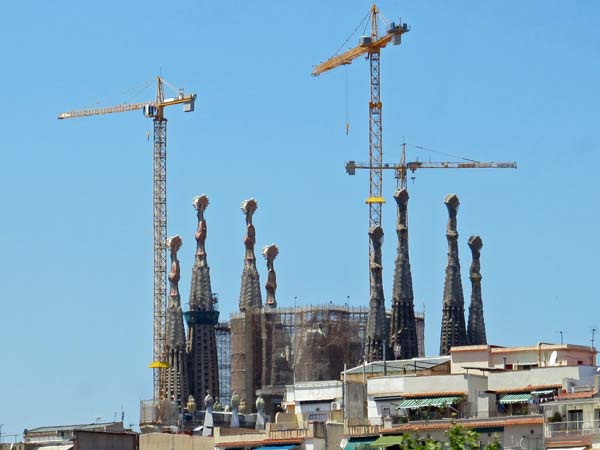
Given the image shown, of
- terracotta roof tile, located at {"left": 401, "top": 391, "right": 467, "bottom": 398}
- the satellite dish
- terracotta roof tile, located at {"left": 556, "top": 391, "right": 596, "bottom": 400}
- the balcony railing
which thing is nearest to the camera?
the balcony railing

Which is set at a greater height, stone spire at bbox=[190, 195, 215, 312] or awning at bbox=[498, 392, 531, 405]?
stone spire at bbox=[190, 195, 215, 312]

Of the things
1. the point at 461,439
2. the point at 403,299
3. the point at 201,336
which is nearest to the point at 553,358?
the point at 461,439

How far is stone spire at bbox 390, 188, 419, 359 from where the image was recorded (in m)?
187

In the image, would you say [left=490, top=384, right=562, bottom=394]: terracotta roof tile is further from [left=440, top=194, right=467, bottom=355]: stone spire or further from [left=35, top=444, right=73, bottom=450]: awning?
[left=440, top=194, right=467, bottom=355]: stone spire

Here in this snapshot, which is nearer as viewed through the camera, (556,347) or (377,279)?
(556,347)

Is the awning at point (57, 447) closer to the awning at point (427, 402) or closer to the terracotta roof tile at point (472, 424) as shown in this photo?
the terracotta roof tile at point (472, 424)

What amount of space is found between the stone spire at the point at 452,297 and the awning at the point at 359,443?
3154 inches

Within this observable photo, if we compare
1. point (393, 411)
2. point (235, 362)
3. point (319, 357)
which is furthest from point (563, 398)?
point (235, 362)

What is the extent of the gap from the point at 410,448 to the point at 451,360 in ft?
160

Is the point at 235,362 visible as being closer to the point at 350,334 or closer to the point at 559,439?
the point at 350,334

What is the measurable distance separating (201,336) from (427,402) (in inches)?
3556

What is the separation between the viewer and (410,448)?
7800 centimetres

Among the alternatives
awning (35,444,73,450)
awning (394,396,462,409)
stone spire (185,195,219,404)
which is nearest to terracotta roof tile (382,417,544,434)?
awning (394,396,462,409)

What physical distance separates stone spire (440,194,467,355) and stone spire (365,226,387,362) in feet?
26.6
